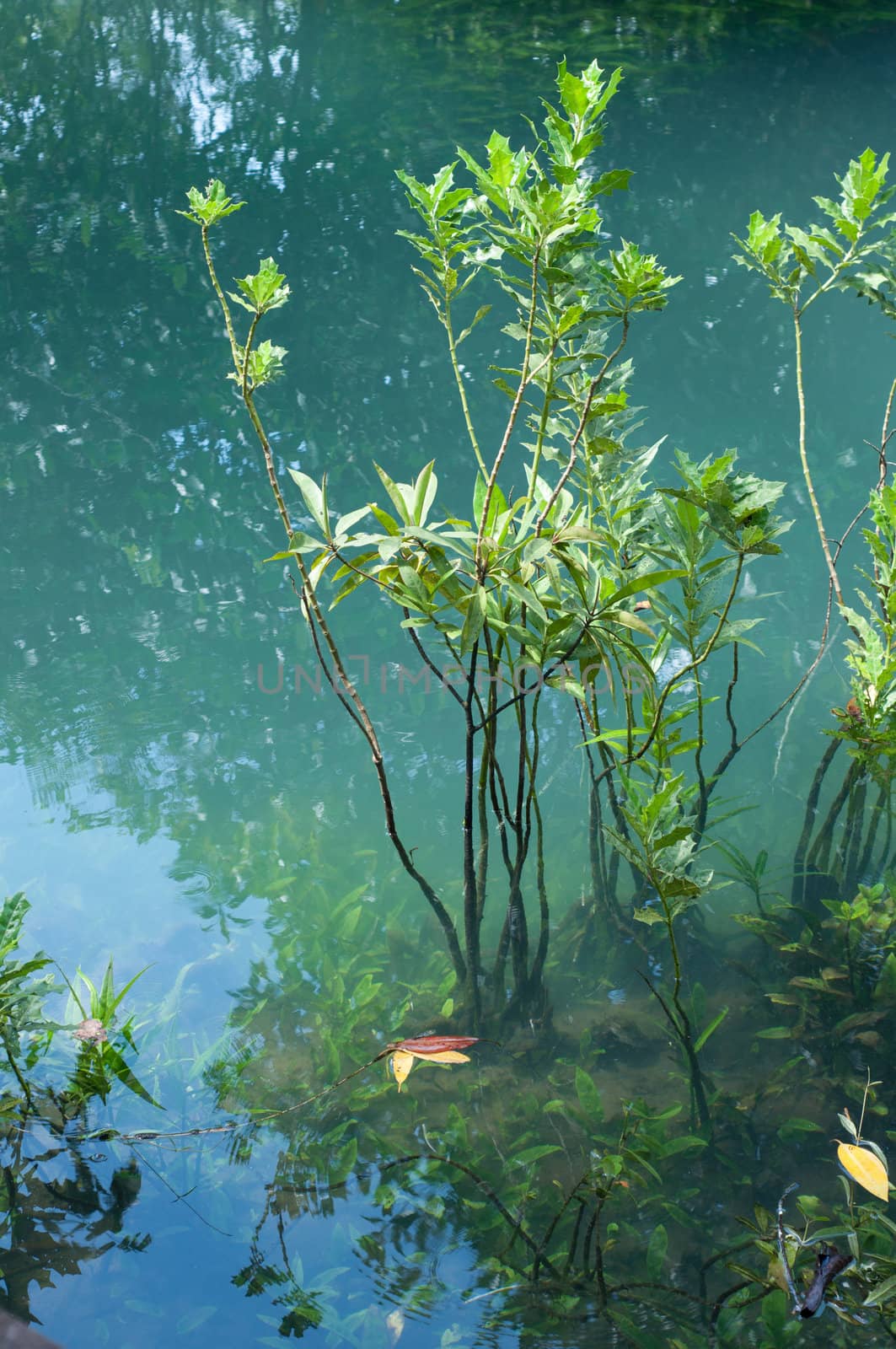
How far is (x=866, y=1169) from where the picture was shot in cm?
104

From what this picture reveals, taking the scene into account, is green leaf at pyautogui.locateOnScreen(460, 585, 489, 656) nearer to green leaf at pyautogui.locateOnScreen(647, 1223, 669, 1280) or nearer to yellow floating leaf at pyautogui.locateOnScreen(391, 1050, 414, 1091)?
yellow floating leaf at pyautogui.locateOnScreen(391, 1050, 414, 1091)

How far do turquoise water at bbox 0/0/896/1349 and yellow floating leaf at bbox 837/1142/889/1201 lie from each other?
1.03 ft

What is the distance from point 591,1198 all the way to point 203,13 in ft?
31.4

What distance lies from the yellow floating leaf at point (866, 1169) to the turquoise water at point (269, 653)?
0.31 m

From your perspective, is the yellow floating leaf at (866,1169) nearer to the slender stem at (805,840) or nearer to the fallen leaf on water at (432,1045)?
the fallen leaf on water at (432,1045)

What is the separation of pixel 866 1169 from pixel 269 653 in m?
1.77

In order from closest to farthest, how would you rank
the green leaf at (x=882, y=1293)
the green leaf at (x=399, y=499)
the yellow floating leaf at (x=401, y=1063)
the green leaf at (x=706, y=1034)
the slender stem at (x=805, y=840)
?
1. the green leaf at (x=882, y=1293)
2. the yellow floating leaf at (x=401, y=1063)
3. the green leaf at (x=399, y=499)
4. the green leaf at (x=706, y=1034)
5. the slender stem at (x=805, y=840)

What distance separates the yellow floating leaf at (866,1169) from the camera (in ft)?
3.36

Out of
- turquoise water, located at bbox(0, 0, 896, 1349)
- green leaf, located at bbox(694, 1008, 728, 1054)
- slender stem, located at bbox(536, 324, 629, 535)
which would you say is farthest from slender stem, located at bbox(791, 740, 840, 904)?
slender stem, located at bbox(536, 324, 629, 535)

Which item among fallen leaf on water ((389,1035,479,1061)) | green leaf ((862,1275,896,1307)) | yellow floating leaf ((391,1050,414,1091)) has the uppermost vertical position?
fallen leaf on water ((389,1035,479,1061))

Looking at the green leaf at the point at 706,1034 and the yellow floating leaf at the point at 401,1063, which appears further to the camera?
the green leaf at the point at 706,1034

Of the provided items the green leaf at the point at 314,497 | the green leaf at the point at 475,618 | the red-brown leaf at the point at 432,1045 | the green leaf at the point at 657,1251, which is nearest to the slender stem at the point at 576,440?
the green leaf at the point at 475,618

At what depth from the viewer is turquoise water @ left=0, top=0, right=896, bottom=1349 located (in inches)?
50.9

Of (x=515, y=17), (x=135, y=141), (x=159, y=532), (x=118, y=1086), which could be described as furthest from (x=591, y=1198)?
(x=515, y=17)
